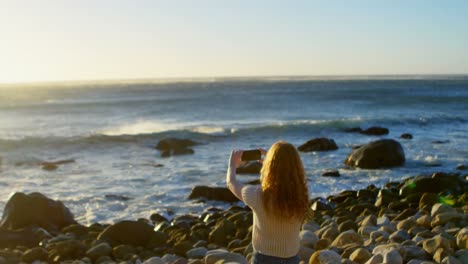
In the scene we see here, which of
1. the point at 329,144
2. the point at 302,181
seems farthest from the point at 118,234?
the point at 329,144

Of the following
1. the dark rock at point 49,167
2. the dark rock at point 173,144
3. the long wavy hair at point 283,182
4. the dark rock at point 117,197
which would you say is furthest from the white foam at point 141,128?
the long wavy hair at point 283,182

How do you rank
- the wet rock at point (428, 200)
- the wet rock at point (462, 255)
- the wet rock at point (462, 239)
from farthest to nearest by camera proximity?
the wet rock at point (428, 200)
the wet rock at point (462, 239)
the wet rock at point (462, 255)

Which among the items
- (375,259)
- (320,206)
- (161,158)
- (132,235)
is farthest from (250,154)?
(161,158)

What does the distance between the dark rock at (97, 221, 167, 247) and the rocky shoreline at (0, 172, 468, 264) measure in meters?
0.01

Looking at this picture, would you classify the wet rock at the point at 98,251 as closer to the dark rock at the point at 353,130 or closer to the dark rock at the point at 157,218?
the dark rock at the point at 157,218

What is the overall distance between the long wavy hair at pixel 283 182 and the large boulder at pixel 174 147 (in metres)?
16.9

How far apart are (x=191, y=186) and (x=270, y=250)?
34.9ft

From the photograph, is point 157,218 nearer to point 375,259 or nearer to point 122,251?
point 122,251

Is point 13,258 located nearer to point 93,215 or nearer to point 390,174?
point 93,215

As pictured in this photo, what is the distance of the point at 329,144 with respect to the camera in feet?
69.9

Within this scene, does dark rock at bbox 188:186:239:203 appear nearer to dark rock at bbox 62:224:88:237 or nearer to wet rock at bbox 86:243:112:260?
dark rock at bbox 62:224:88:237

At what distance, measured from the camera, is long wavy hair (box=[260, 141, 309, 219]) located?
4.01 meters

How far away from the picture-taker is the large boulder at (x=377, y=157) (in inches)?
680

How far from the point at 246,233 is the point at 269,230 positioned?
5058 millimetres
